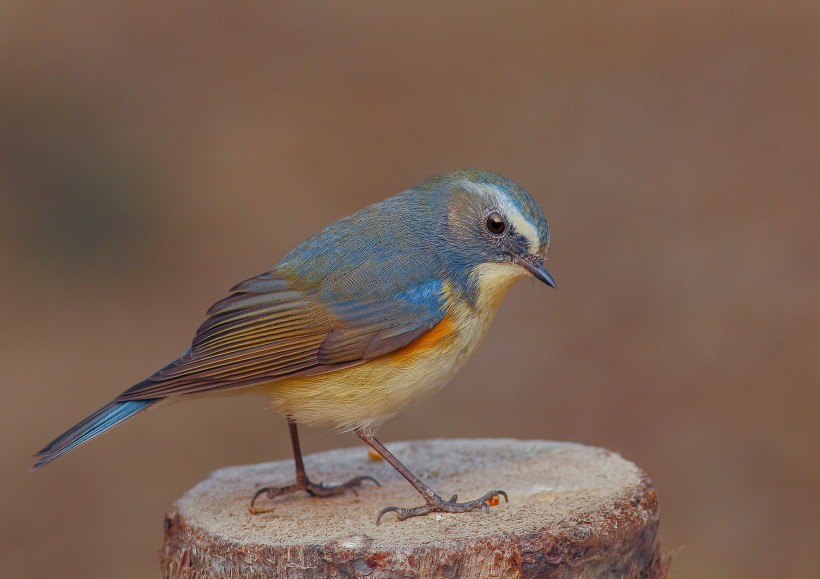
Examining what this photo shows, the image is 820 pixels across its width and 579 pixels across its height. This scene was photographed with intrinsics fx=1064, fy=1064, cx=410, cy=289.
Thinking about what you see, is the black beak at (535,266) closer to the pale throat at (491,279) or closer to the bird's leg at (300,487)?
the pale throat at (491,279)

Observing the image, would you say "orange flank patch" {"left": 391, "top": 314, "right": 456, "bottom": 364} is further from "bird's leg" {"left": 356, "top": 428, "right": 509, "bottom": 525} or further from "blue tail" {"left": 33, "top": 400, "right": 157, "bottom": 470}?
"blue tail" {"left": 33, "top": 400, "right": 157, "bottom": 470}

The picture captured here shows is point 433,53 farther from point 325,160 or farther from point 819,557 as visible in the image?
point 819,557

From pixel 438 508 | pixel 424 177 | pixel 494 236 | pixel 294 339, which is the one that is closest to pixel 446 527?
pixel 438 508

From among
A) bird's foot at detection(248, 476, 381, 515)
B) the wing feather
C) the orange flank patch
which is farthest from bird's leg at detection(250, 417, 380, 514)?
the orange flank patch

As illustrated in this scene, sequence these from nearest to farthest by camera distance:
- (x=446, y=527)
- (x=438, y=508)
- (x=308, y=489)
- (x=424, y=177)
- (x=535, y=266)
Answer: (x=446, y=527)
(x=438, y=508)
(x=535, y=266)
(x=308, y=489)
(x=424, y=177)

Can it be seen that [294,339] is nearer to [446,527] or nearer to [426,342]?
[426,342]

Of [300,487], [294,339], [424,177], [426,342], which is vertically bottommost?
[300,487]

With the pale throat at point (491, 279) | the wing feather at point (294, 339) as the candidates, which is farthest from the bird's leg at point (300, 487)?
the pale throat at point (491, 279)
